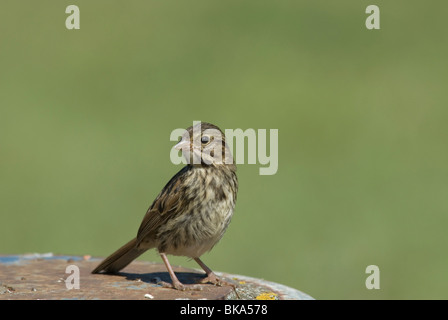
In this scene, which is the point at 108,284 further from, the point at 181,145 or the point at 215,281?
the point at 181,145

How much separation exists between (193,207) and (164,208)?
0.19 meters

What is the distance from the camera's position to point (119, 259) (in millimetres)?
5184

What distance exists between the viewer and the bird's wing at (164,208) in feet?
16.8

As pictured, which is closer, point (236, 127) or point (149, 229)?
point (149, 229)

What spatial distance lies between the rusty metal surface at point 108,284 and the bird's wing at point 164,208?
0.26m

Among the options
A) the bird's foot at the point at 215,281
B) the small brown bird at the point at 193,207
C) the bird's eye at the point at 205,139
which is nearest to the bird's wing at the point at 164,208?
the small brown bird at the point at 193,207

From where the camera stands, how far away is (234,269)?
10.3 metres

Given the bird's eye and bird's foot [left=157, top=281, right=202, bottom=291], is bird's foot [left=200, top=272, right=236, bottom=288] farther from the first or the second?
the bird's eye

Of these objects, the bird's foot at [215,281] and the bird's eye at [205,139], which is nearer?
the bird's foot at [215,281]

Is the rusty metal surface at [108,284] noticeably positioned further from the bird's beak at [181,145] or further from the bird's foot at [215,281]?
the bird's beak at [181,145]
